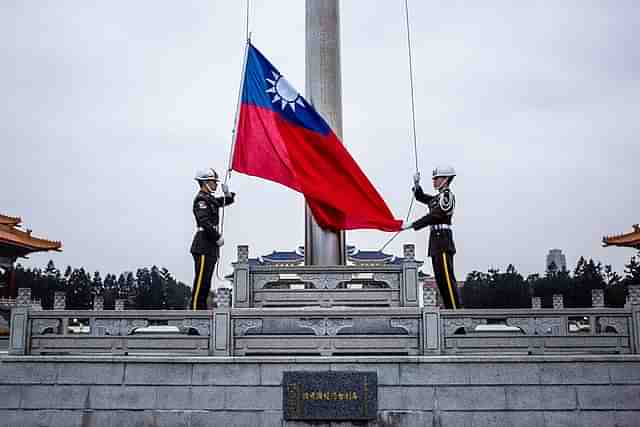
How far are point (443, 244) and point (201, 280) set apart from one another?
297 cm

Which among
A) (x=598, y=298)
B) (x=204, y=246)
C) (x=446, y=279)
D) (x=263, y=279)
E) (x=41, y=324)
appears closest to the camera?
(x=41, y=324)

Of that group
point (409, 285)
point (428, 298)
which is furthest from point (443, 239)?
point (428, 298)

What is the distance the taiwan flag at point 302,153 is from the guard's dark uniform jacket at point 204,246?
0.81 meters

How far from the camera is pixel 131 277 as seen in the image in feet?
96.9

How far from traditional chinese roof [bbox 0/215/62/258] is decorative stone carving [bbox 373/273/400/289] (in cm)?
1593

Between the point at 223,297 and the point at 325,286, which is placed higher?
the point at 325,286

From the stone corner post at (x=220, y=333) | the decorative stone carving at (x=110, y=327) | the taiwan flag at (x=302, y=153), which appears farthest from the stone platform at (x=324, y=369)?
the taiwan flag at (x=302, y=153)

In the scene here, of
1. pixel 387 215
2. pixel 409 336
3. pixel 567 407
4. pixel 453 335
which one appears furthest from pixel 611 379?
pixel 387 215

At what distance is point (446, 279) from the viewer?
8414mm

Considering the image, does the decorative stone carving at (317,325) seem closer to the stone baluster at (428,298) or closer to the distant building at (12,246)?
the stone baluster at (428,298)

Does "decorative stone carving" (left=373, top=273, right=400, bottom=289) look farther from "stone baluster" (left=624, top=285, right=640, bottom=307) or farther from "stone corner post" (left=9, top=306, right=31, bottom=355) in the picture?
"stone corner post" (left=9, top=306, right=31, bottom=355)

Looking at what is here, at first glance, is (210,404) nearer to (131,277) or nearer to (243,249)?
(243,249)

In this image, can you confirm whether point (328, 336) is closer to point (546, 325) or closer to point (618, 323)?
point (546, 325)

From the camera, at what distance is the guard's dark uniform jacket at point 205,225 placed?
335 inches
